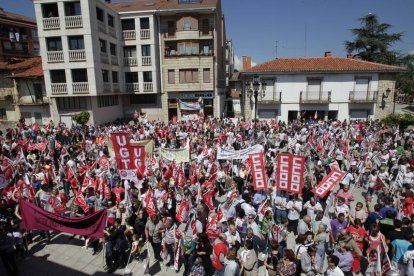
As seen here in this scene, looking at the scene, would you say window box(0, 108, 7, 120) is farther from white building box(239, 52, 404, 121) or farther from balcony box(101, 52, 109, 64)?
white building box(239, 52, 404, 121)

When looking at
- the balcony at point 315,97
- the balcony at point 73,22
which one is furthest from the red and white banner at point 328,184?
the balcony at point 73,22

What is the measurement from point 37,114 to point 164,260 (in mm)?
29262

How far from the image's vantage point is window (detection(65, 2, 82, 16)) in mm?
26562

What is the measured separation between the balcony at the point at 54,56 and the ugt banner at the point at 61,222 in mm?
23057

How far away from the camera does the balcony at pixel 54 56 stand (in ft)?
89.7

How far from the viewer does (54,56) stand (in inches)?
1081

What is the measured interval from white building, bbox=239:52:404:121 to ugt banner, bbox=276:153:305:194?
2195 cm

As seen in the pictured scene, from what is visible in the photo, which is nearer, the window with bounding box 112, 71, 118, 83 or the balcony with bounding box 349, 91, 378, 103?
the balcony with bounding box 349, 91, 378, 103

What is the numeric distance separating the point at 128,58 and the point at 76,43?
277 inches

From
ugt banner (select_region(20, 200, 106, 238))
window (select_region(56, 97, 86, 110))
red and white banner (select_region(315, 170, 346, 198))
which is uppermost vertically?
window (select_region(56, 97, 86, 110))

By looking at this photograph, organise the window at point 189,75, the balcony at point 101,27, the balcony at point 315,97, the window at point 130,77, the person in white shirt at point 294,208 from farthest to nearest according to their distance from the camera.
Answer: the window at point 130,77 < the window at point 189,75 < the balcony at point 315,97 < the balcony at point 101,27 < the person in white shirt at point 294,208

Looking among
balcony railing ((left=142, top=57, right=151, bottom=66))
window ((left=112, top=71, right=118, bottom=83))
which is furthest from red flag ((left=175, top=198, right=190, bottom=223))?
balcony railing ((left=142, top=57, right=151, bottom=66))

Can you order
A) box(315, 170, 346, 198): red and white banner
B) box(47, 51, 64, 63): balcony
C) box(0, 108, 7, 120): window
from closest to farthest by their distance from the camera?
box(315, 170, 346, 198): red and white banner, box(47, 51, 64, 63): balcony, box(0, 108, 7, 120): window

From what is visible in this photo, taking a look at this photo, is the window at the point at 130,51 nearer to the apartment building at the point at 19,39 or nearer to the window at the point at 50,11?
the window at the point at 50,11
